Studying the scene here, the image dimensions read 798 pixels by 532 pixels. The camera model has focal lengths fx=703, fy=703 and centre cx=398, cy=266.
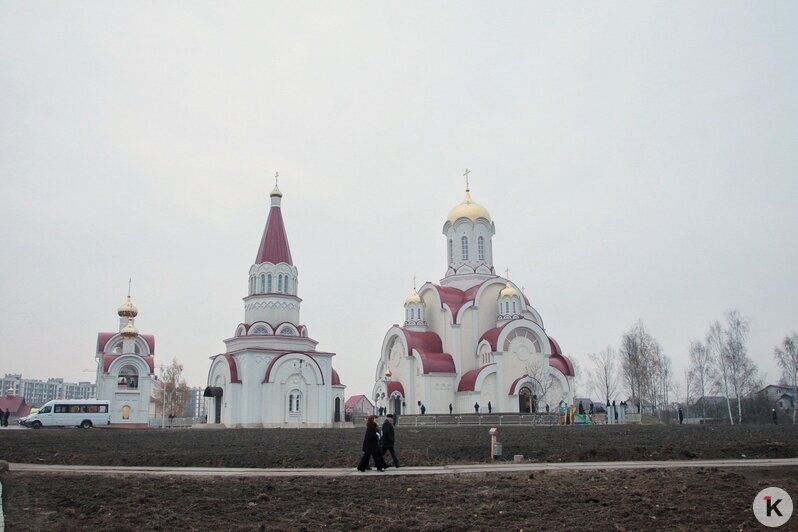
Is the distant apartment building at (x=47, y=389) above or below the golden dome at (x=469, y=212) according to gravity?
below

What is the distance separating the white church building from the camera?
53562 millimetres

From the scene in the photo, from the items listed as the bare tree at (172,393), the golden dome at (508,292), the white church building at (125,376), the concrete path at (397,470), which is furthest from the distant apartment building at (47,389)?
the concrete path at (397,470)

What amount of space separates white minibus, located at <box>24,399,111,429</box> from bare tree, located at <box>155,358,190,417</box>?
2368 cm

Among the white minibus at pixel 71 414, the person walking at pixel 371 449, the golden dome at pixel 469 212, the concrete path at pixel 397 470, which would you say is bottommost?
the concrete path at pixel 397 470

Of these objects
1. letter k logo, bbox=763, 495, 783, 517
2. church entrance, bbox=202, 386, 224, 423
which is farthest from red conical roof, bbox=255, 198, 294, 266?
letter k logo, bbox=763, 495, 783, 517

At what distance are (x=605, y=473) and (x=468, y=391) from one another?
40.1 metres

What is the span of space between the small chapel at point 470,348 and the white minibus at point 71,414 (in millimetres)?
20039

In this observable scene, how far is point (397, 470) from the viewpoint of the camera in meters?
14.4

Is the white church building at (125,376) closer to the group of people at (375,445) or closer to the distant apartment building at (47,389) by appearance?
the group of people at (375,445)

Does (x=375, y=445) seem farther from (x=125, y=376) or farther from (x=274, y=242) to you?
(x=125, y=376)

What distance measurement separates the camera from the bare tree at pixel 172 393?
73.6 metres

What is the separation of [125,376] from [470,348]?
27278 mm

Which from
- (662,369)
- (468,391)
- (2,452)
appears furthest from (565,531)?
(662,369)

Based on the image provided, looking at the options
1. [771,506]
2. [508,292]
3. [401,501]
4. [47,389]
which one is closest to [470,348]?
[508,292]
